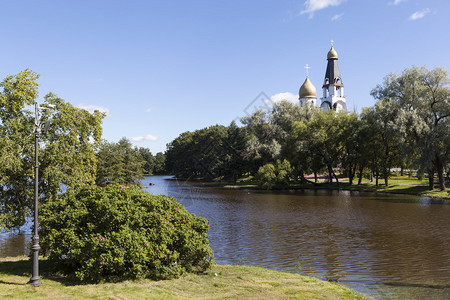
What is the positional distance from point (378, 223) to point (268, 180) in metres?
34.4

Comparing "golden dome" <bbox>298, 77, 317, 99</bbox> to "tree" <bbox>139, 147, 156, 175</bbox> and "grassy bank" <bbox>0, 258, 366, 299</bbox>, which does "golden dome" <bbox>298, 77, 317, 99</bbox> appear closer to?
"tree" <bbox>139, 147, 156, 175</bbox>

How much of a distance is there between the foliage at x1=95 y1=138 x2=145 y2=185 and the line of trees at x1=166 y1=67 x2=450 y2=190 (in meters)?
22.7

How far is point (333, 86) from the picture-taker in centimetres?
11481

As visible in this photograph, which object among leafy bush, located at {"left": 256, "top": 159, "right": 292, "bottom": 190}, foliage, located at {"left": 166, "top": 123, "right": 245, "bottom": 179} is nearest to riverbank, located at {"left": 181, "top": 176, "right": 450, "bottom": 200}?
leafy bush, located at {"left": 256, "top": 159, "right": 292, "bottom": 190}

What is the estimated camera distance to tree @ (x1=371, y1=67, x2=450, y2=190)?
46750 mm

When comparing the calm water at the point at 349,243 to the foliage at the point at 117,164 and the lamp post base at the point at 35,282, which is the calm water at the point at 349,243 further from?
the foliage at the point at 117,164

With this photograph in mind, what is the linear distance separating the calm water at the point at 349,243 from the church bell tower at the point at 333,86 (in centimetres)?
7958

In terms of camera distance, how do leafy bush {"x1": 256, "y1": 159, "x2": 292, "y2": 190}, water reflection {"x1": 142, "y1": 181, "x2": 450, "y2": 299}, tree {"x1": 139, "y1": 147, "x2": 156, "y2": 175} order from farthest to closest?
tree {"x1": 139, "y1": 147, "x2": 156, "y2": 175}, leafy bush {"x1": 256, "y1": 159, "x2": 292, "y2": 190}, water reflection {"x1": 142, "y1": 181, "x2": 450, "y2": 299}

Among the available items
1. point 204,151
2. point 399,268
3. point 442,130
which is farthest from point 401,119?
point 204,151

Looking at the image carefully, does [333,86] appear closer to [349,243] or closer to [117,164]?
[117,164]

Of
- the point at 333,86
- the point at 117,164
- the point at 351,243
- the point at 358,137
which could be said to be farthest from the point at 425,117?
the point at 333,86

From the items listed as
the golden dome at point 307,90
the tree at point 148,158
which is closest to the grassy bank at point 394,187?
the golden dome at point 307,90

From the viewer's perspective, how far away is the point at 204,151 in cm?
10912

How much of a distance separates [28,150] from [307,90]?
3981 inches
